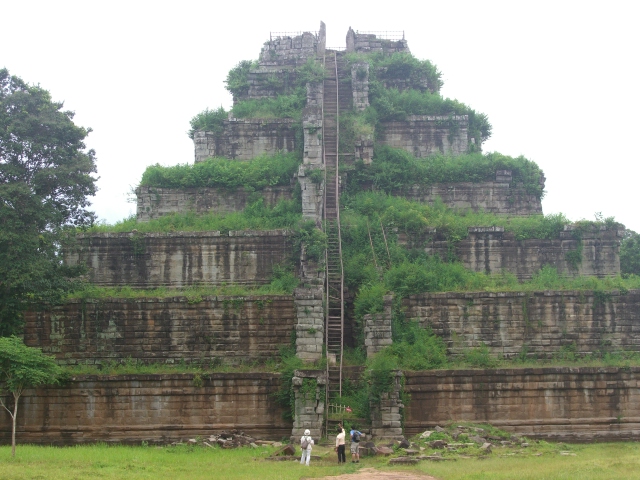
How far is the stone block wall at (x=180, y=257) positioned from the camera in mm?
30625

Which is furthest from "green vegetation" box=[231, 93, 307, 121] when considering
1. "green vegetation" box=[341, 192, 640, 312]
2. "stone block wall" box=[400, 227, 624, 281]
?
"stone block wall" box=[400, 227, 624, 281]

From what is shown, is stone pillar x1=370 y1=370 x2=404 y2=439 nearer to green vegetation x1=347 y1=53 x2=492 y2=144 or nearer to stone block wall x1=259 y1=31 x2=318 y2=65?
green vegetation x1=347 y1=53 x2=492 y2=144

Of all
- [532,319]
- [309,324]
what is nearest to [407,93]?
[532,319]

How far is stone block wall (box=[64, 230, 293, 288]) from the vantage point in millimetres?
30625

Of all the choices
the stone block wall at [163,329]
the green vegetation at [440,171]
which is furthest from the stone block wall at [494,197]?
the stone block wall at [163,329]

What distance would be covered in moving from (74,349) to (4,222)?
14.8 feet

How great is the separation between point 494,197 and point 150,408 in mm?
15617

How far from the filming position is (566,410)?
26.6 metres

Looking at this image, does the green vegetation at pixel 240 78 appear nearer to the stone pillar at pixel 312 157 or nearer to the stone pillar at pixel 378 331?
the stone pillar at pixel 312 157

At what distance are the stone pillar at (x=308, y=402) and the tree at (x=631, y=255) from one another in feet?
59.0

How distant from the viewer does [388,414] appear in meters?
25.4

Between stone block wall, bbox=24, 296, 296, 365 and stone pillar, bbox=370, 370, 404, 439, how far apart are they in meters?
3.86

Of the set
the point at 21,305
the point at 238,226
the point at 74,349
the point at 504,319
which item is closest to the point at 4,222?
the point at 21,305

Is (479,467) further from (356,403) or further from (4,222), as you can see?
(4,222)
